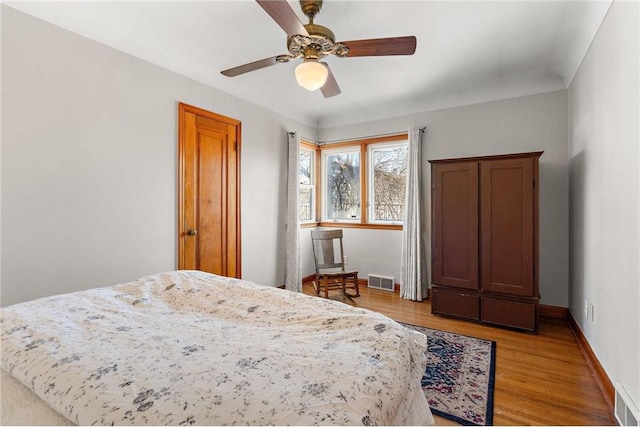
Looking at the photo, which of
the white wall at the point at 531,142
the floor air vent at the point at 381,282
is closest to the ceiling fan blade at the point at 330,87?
the white wall at the point at 531,142

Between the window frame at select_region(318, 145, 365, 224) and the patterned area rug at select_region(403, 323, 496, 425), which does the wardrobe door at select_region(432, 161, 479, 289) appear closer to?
the patterned area rug at select_region(403, 323, 496, 425)

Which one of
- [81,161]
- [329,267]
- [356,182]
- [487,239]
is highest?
[356,182]

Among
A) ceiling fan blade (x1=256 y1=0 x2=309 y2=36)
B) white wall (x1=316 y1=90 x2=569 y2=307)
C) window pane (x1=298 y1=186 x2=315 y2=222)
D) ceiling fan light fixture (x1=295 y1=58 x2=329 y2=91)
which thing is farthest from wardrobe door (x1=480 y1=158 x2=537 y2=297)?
window pane (x1=298 y1=186 x2=315 y2=222)

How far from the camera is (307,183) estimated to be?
4.78m

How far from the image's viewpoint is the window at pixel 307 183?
466 cm

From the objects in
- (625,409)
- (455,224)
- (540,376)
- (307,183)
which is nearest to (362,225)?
(307,183)

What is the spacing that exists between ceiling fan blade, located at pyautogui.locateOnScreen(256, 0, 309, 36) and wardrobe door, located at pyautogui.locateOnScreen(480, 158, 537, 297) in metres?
2.30

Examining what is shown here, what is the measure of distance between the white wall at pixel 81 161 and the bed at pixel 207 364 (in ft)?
2.71

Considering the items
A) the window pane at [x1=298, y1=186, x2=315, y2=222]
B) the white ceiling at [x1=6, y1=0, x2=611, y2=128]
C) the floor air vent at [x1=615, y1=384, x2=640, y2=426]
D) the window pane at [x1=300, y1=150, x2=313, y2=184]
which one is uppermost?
the white ceiling at [x1=6, y1=0, x2=611, y2=128]

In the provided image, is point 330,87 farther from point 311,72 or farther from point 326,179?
point 326,179

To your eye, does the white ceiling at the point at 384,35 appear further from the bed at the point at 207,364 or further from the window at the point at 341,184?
the bed at the point at 207,364

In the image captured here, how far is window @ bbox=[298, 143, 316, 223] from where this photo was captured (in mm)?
4662

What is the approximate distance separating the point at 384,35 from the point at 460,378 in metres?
2.58

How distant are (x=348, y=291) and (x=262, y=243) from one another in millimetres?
1380
